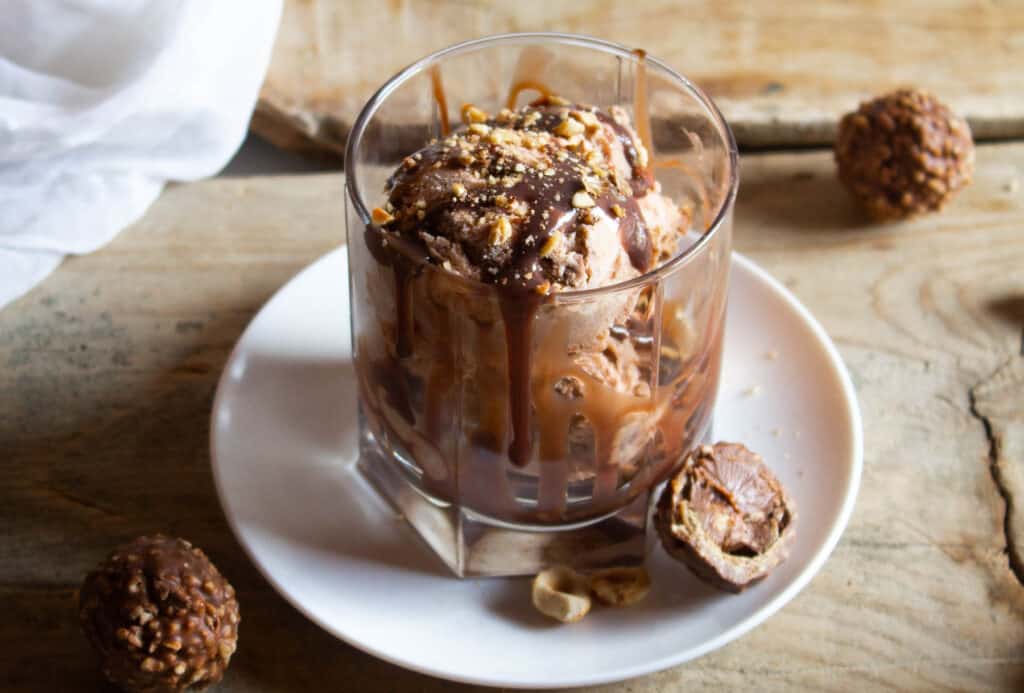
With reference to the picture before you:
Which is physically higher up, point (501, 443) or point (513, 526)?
point (501, 443)

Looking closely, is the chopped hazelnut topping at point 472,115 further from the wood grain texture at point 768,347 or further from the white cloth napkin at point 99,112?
the white cloth napkin at point 99,112

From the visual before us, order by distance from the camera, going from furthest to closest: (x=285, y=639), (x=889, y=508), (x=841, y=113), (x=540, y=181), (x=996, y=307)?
(x=841, y=113)
(x=996, y=307)
(x=889, y=508)
(x=285, y=639)
(x=540, y=181)

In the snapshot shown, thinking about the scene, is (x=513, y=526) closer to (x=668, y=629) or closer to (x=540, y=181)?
(x=668, y=629)

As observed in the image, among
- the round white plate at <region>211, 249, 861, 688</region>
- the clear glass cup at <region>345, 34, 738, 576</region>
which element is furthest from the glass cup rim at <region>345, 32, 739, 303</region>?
the round white plate at <region>211, 249, 861, 688</region>

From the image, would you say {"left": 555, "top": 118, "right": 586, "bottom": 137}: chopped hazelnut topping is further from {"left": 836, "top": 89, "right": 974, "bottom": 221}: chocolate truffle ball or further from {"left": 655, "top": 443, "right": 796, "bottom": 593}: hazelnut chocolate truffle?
{"left": 836, "top": 89, "right": 974, "bottom": 221}: chocolate truffle ball

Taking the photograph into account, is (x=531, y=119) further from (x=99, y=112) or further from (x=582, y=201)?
(x=99, y=112)

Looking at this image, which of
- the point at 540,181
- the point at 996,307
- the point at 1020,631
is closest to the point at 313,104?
the point at 540,181
